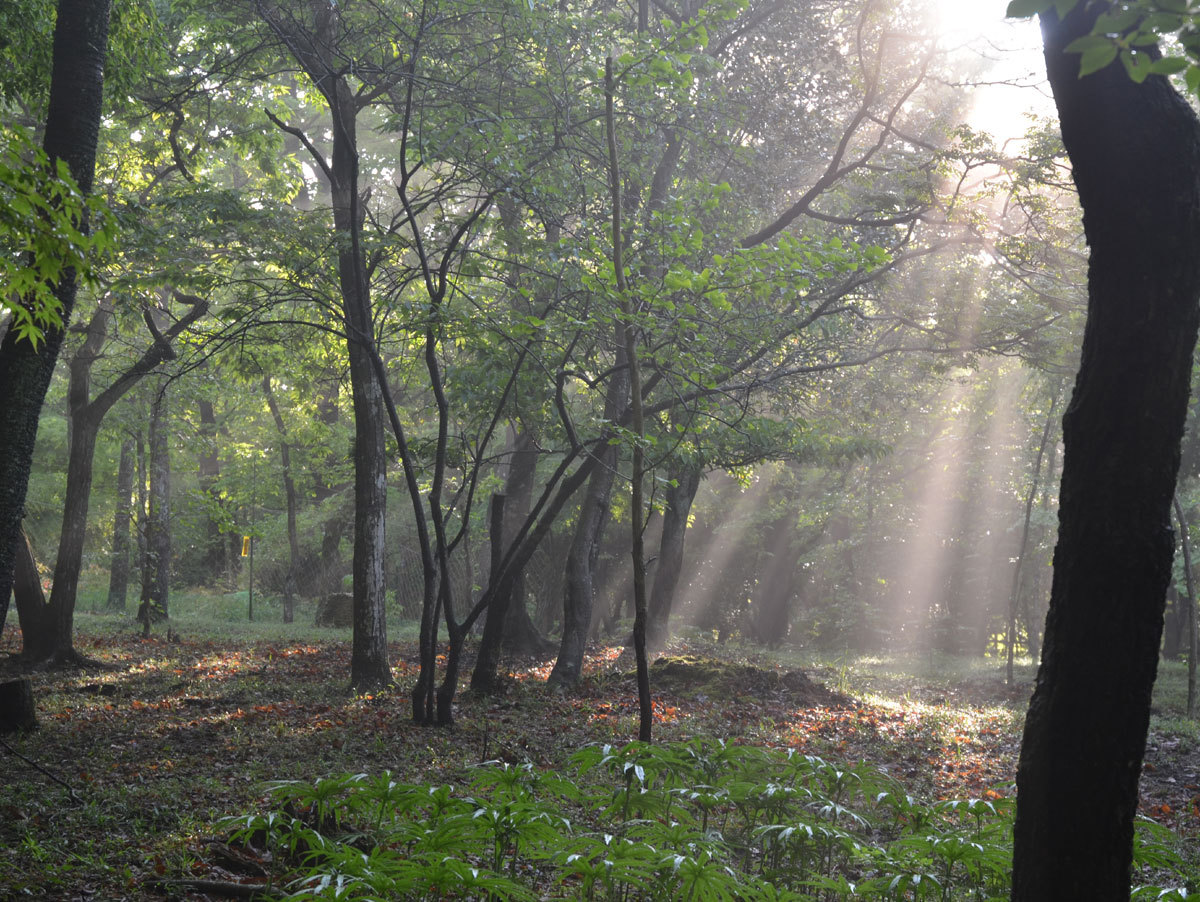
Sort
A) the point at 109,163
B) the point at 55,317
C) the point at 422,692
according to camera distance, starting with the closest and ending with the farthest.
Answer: the point at 55,317 → the point at 422,692 → the point at 109,163

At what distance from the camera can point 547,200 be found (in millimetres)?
9266

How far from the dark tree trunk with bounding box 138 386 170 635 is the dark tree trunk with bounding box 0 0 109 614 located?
775 centimetres

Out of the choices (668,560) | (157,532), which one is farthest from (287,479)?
(668,560)

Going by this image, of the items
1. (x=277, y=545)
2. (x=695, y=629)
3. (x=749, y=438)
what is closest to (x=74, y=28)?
(x=749, y=438)

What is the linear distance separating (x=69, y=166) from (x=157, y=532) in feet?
42.1

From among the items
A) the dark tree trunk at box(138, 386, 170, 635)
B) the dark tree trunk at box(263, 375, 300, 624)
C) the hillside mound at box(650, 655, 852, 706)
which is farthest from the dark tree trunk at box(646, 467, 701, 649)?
the dark tree trunk at box(138, 386, 170, 635)

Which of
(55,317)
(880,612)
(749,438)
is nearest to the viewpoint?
(55,317)

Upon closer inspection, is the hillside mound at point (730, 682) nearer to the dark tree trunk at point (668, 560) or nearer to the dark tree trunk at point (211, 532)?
the dark tree trunk at point (668, 560)

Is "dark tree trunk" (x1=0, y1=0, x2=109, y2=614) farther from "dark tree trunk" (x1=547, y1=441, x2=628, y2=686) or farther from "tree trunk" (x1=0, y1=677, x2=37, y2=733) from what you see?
"dark tree trunk" (x1=547, y1=441, x2=628, y2=686)

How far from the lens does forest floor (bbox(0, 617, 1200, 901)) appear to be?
4922mm

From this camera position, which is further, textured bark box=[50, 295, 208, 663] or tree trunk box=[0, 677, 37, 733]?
textured bark box=[50, 295, 208, 663]

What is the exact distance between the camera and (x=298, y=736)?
331 inches

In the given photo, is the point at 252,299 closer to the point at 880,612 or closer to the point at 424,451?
the point at 424,451

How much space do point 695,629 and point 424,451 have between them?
68.6 feet
